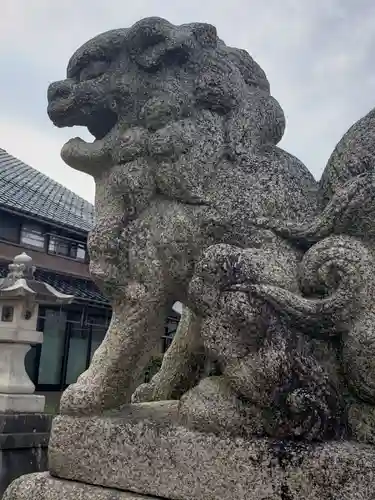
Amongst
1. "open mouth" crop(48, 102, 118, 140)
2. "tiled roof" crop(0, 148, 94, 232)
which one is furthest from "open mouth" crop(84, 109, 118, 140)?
"tiled roof" crop(0, 148, 94, 232)

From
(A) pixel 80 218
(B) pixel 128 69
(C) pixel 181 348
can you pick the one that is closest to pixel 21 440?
(C) pixel 181 348

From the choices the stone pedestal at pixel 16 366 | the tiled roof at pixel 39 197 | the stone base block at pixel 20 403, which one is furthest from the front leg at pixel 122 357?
the tiled roof at pixel 39 197

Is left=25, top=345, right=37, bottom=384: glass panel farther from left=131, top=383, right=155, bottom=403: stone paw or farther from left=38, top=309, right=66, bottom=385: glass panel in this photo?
left=131, top=383, right=155, bottom=403: stone paw

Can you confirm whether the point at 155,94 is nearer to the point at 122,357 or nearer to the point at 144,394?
the point at 122,357

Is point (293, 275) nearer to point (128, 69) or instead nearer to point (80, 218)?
point (128, 69)

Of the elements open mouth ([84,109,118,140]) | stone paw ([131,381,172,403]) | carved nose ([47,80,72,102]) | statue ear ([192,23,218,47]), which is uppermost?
statue ear ([192,23,218,47])

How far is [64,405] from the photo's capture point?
2447 mm

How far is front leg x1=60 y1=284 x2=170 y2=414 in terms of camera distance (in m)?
2.42

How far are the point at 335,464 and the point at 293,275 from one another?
726mm

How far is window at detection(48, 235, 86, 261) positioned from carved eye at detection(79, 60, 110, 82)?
15.6 meters

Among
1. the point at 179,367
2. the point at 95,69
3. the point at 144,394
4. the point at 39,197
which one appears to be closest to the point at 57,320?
the point at 39,197

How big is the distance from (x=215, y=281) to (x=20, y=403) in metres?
7.04

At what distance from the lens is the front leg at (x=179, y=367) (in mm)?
2838

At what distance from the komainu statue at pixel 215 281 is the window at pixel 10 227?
14480 mm
